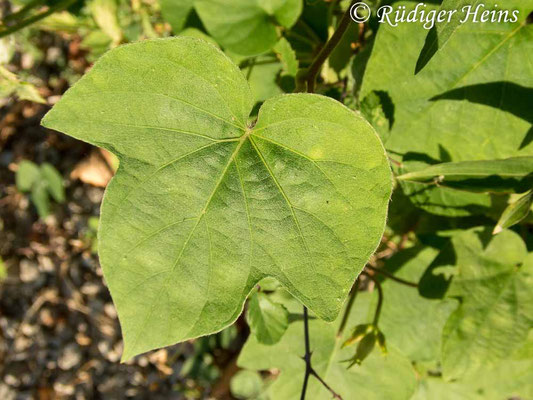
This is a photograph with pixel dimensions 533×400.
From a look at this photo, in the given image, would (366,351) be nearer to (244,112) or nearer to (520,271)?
(520,271)

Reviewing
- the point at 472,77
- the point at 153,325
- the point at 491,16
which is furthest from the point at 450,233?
the point at 153,325

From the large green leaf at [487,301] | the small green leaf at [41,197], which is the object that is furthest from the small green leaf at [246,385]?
the large green leaf at [487,301]

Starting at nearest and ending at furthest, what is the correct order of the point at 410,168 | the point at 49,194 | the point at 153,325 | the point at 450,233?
the point at 153,325 → the point at 410,168 → the point at 450,233 → the point at 49,194

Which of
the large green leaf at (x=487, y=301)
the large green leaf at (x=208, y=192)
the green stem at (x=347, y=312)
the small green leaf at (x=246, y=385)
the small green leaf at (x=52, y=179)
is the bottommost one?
the small green leaf at (x=246, y=385)

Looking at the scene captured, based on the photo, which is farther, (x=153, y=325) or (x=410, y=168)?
(x=410, y=168)

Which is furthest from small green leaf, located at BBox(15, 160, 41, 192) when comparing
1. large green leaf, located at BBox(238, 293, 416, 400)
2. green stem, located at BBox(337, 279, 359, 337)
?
green stem, located at BBox(337, 279, 359, 337)

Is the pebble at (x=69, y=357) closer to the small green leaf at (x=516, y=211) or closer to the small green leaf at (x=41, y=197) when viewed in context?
the small green leaf at (x=41, y=197)
